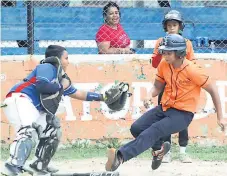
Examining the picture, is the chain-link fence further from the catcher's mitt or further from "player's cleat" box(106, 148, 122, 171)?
"player's cleat" box(106, 148, 122, 171)

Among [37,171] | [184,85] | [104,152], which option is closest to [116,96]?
[184,85]

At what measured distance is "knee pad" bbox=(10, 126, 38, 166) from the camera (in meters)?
6.42

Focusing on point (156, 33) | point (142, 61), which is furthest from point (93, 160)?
point (156, 33)

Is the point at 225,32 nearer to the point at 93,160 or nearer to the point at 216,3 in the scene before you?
the point at 216,3

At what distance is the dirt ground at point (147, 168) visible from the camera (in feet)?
23.6

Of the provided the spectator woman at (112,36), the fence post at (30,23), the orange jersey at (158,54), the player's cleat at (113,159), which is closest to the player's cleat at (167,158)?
the orange jersey at (158,54)

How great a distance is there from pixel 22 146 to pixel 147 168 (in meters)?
1.70

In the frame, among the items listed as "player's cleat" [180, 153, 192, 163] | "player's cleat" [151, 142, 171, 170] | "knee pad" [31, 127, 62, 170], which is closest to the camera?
"knee pad" [31, 127, 62, 170]

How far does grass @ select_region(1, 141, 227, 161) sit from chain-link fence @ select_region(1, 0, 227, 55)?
154 cm

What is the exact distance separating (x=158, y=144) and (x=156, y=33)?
3342mm

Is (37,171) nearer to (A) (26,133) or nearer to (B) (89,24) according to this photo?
(A) (26,133)

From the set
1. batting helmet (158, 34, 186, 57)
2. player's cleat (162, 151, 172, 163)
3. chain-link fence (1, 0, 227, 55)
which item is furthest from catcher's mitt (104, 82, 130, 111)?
chain-link fence (1, 0, 227, 55)

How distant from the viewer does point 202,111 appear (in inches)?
351

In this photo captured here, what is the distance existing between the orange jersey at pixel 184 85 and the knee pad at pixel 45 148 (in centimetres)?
117
